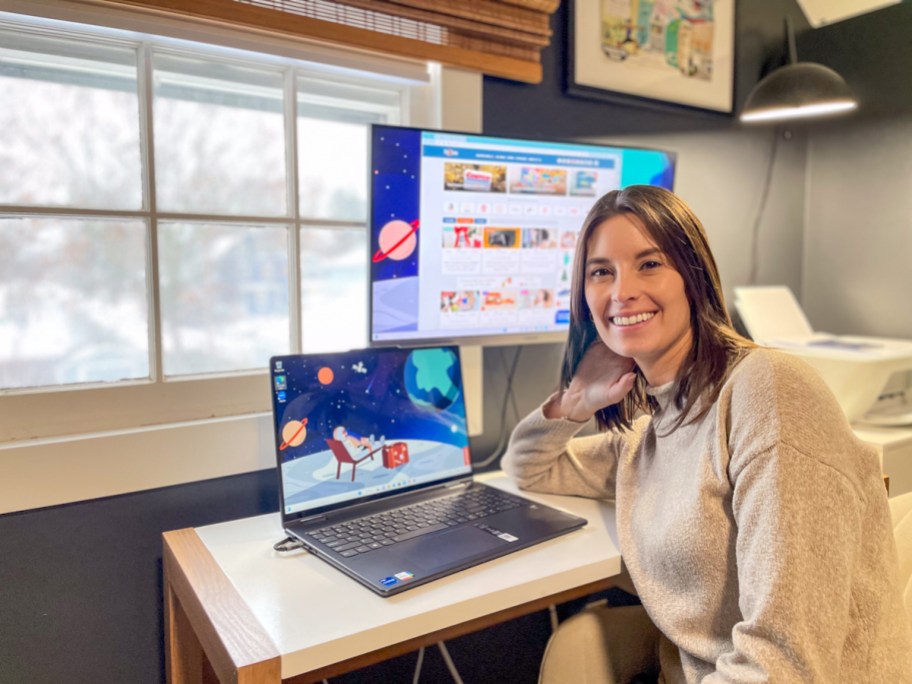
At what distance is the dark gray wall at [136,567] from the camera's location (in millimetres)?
1210

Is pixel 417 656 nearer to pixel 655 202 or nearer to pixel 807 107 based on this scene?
pixel 655 202

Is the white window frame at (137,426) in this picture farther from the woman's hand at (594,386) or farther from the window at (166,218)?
the woman's hand at (594,386)

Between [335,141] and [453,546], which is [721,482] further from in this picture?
[335,141]

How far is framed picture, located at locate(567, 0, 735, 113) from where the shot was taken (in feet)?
5.95

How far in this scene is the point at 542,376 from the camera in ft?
6.07

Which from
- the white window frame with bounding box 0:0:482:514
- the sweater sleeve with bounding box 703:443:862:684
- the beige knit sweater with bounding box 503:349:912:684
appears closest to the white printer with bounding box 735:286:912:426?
the beige knit sweater with bounding box 503:349:912:684

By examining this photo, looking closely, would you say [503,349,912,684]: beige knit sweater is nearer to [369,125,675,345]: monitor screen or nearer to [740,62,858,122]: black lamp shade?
[369,125,675,345]: monitor screen

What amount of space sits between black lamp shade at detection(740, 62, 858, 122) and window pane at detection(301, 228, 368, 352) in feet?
3.93

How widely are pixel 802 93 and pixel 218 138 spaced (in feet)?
4.89

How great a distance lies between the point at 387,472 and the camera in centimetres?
130

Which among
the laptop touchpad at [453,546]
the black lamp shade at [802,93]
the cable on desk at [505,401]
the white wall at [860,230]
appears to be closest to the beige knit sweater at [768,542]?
the laptop touchpad at [453,546]

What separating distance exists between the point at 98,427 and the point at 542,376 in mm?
1039

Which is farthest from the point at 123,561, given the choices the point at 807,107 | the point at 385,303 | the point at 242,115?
the point at 807,107

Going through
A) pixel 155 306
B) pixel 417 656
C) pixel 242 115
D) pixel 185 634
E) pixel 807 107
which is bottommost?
pixel 417 656
